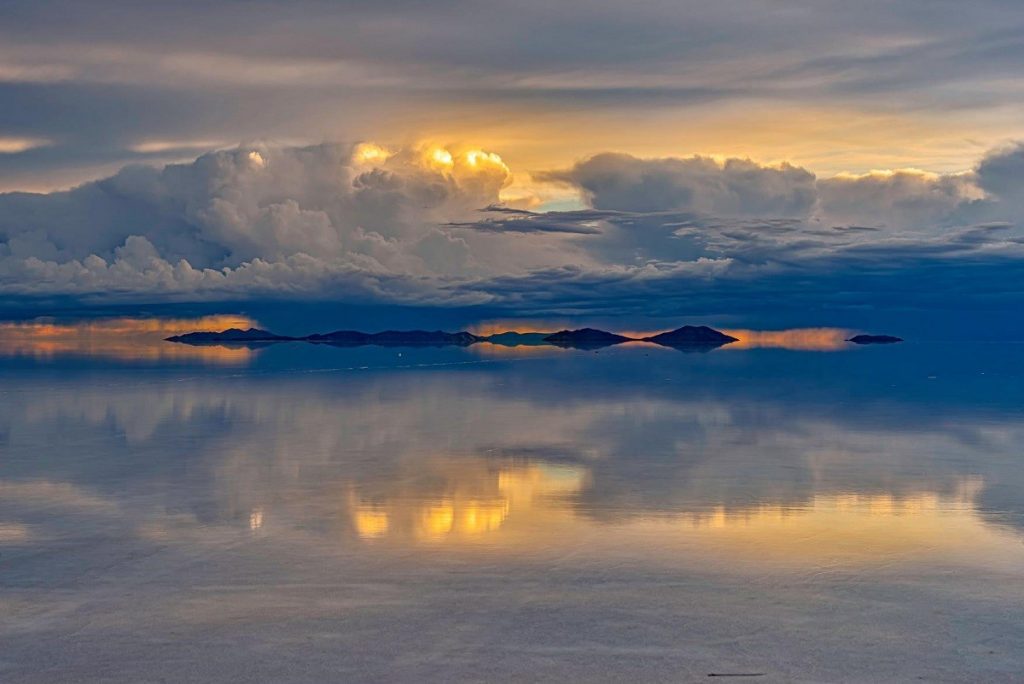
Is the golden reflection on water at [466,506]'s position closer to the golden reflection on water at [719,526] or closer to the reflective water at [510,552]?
the golden reflection on water at [719,526]

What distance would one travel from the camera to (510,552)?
1150 inches

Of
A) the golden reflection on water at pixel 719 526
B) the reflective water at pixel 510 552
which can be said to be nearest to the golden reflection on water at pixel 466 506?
the golden reflection on water at pixel 719 526

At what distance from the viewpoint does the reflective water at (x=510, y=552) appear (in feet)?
68.3

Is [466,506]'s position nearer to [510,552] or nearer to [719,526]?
[510,552]

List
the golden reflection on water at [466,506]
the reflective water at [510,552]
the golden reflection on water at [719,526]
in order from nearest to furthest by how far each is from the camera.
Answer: the reflective water at [510,552] → the golden reflection on water at [719,526] → the golden reflection on water at [466,506]

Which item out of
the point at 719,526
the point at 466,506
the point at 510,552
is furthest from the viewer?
the point at 466,506

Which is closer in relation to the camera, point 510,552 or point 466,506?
point 510,552

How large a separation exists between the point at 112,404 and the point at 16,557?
54.1 metres

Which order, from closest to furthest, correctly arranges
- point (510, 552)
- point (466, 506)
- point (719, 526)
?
point (510, 552) → point (719, 526) → point (466, 506)

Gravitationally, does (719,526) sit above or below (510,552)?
above

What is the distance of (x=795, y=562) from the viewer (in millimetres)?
28172

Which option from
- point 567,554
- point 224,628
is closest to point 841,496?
point 567,554

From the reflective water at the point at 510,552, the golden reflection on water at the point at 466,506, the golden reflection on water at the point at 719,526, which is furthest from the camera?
the golden reflection on water at the point at 466,506

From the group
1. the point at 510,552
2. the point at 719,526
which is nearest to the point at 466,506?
the point at 510,552
